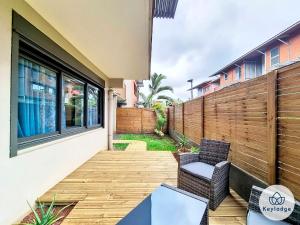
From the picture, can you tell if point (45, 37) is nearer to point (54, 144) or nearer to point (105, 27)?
point (105, 27)

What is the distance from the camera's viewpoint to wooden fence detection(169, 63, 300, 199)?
1.94 meters

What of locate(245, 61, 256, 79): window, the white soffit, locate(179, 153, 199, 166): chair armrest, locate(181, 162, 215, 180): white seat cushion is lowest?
locate(181, 162, 215, 180): white seat cushion

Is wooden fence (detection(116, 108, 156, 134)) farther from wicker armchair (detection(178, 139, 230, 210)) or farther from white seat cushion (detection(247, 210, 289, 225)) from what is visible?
white seat cushion (detection(247, 210, 289, 225))

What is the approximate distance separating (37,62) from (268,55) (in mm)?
13308

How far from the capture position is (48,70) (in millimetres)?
3219

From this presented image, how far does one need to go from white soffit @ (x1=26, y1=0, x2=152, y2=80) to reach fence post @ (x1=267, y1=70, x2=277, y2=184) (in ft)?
5.94

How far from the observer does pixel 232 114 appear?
130 inches

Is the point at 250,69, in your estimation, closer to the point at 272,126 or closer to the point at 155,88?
the point at 155,88

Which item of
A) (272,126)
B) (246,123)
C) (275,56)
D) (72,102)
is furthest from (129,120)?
(272,126)

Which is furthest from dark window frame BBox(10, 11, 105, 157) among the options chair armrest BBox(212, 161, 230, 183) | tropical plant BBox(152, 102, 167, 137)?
tropical plant BBox(152, 102, 167, 137)

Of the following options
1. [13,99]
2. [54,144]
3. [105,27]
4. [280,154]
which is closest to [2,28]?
[13,99]

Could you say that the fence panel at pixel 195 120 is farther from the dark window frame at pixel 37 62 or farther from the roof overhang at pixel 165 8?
the dark window frame at pixel 37 62

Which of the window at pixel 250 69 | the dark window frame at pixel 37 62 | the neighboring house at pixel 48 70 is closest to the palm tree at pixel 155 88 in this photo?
the window at pixel 250 69

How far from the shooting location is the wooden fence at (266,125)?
6.37ft
